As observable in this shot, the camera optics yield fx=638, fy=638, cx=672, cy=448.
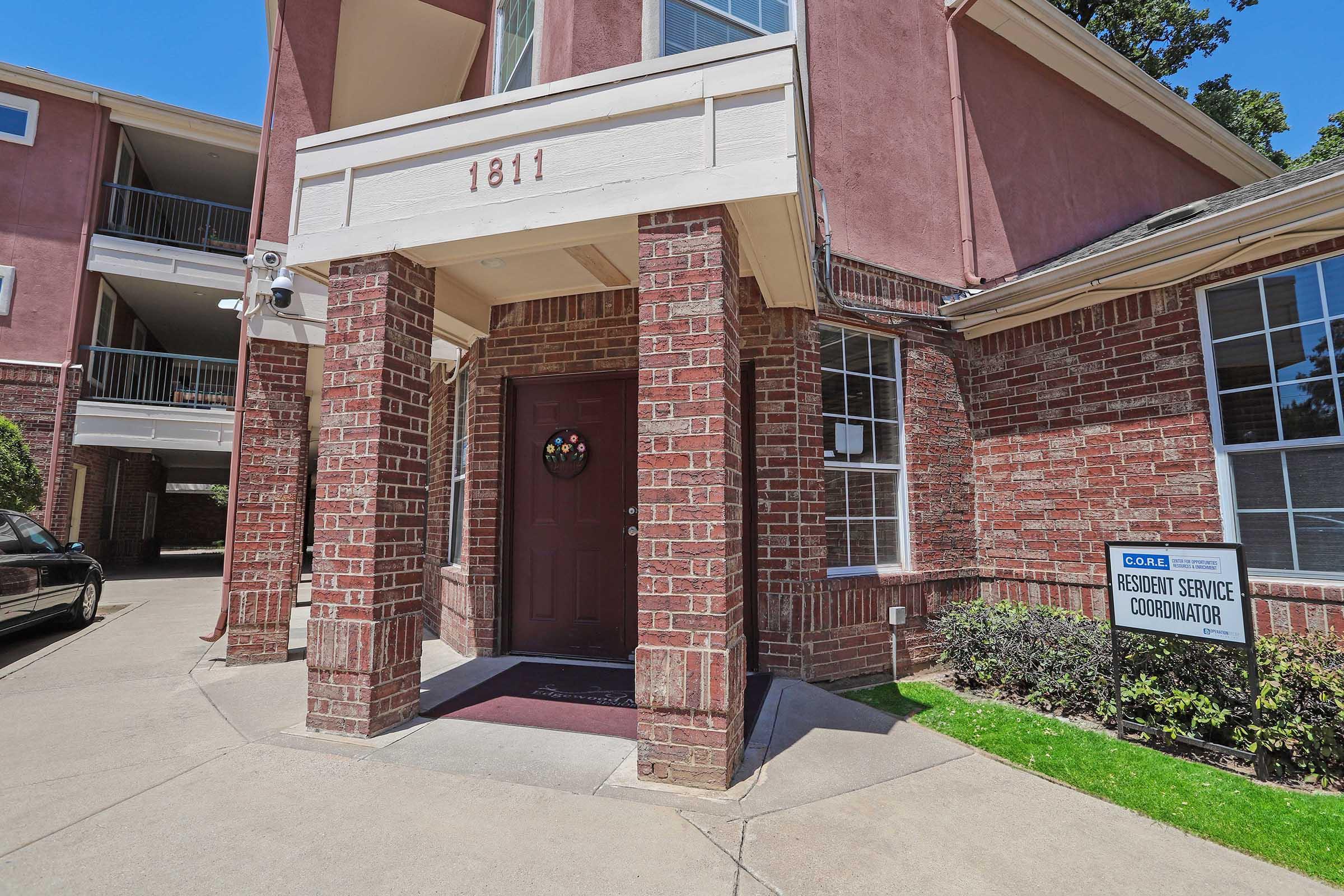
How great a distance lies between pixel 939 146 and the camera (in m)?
7.05

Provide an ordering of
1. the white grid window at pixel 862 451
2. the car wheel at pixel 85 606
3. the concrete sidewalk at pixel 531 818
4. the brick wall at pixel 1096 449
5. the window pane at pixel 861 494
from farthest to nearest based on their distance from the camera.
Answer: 1. the car wheel at pixel 85 606
2. the window pane at pixel 861 494
3. the white grid window at pixel 862 451
4. the brick wall at pixel 1096 449
5. the concrete sidewalk at pixel 531 818

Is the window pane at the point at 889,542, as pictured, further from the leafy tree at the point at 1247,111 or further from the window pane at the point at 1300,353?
the leafy tree at the point at 1247,111

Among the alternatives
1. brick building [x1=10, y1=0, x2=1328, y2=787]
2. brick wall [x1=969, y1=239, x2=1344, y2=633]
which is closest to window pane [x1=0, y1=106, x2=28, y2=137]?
brick building [x1=10, y1=0, x2=1328, y2=787]

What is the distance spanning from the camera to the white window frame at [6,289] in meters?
12.2

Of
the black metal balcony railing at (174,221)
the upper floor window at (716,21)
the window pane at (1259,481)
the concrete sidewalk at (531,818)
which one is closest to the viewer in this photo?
the concrete sidewalk at (531,818)

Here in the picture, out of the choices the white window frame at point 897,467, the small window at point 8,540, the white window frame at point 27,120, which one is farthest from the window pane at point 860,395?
the white window frame at point 27,120

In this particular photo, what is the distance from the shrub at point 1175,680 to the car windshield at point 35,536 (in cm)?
973

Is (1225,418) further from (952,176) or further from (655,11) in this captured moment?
(655,11)

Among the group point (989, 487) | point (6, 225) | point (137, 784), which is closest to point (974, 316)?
point (989, 487)

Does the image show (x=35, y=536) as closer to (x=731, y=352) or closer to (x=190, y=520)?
(x=731, y=352)

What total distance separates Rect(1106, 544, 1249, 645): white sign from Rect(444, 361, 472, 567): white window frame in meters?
5.84

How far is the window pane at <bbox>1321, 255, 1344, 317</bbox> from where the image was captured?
4.56m

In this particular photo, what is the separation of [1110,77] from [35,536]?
46.5ft

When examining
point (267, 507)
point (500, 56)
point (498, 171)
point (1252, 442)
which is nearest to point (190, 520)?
point (267, 507)
